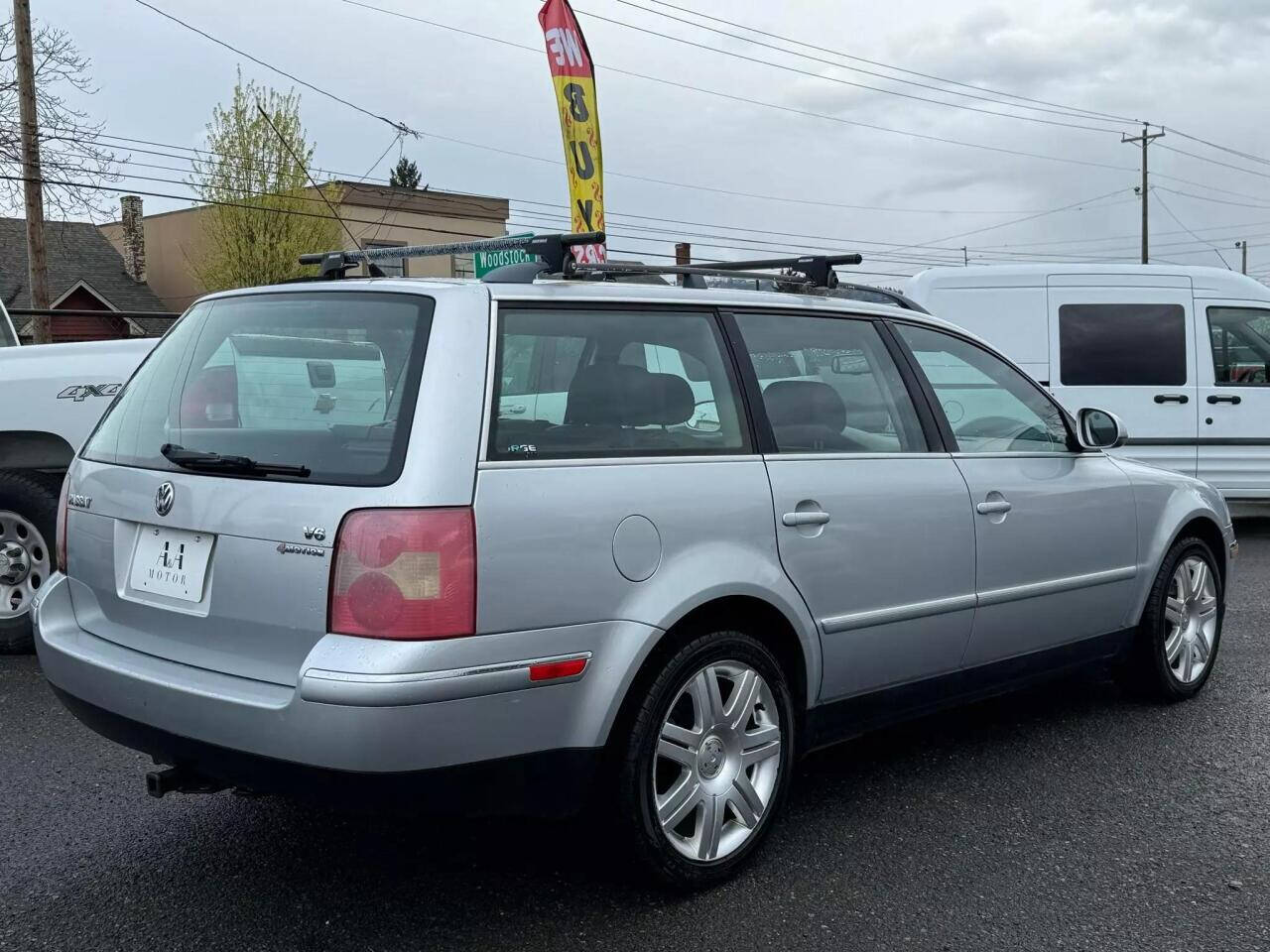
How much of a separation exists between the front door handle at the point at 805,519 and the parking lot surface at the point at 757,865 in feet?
3.29

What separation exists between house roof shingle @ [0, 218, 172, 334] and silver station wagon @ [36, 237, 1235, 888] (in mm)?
37386

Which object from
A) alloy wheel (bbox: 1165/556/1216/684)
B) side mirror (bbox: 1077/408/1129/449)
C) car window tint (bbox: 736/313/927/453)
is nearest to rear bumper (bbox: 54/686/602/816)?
car window tint (bbox: 736/313/927/453)

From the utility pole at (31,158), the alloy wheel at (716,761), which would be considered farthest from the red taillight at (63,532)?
the utility pole at (31,158)

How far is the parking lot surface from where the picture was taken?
317cm

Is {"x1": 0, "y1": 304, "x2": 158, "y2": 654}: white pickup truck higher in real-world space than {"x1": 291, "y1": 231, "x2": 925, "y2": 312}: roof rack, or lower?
lower

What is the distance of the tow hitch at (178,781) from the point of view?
315 centimetres

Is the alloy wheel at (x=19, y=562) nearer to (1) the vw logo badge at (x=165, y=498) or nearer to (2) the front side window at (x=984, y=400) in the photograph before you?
(1) the vw logo badge at (x=165, y=498)

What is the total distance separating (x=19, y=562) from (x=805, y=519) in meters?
4.37

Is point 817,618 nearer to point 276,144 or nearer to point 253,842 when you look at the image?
point 253,842

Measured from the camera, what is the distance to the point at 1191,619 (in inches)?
208

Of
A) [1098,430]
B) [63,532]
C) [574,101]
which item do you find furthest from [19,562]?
[574,101]

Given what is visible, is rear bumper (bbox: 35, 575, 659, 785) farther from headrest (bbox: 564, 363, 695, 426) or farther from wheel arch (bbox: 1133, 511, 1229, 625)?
wheel arch (bbox: 1133, 511, 1229, 625)

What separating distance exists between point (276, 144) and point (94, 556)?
36.8 m

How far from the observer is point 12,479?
6020mm
